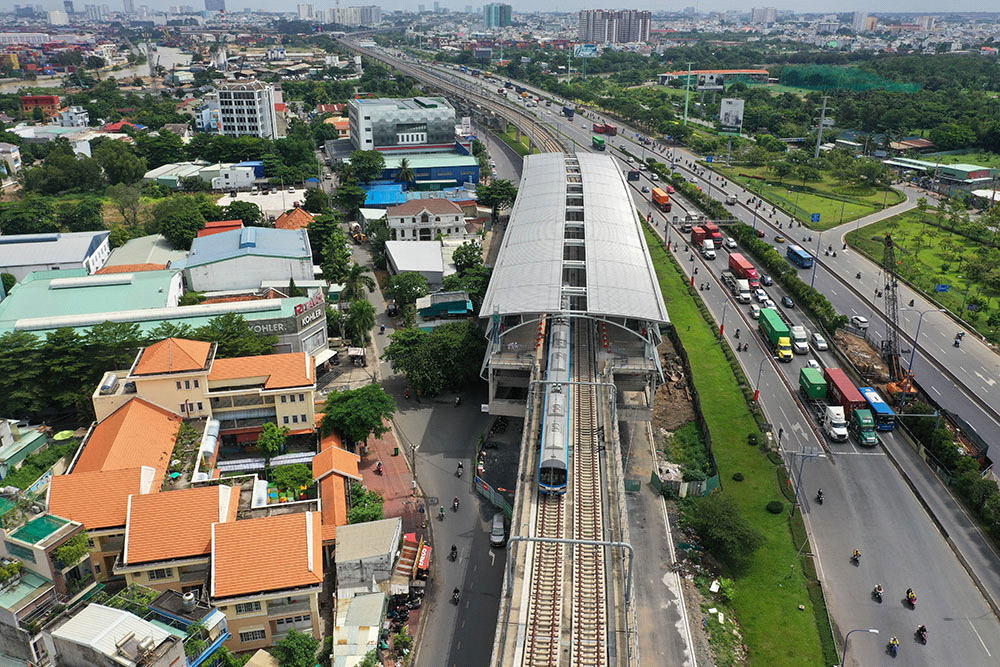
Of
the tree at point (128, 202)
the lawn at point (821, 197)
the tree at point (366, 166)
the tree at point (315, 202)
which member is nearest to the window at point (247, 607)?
the tree at point (315, 202)

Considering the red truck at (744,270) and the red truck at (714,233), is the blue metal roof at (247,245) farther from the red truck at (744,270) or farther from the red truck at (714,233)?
the red truck at (714,233)

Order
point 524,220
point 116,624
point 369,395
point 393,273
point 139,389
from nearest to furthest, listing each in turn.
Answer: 1. point 116,624
2. point 139,389
3. point 369,395
4. point 524,220
5. point 393,273

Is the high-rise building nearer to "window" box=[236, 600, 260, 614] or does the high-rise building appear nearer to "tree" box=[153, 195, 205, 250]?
"tree" box=[153, 195, 205, 250]

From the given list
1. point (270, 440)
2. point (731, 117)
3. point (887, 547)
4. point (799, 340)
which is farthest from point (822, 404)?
point (731, 117)

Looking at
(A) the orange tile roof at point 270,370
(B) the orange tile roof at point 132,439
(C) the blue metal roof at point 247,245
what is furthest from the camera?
(C) the blue metal roof at point 247,245

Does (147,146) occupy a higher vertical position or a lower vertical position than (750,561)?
higher

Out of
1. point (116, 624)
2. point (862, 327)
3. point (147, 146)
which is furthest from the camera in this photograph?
point (147, 146)

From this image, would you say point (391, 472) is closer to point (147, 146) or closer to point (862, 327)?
point (862, 327)

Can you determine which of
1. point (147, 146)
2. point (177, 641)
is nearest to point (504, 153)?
point (147, 146)
